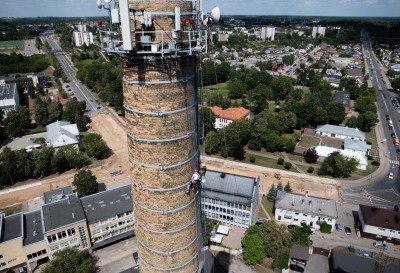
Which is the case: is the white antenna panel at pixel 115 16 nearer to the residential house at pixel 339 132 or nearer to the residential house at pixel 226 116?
the residential house at pixel 226 116

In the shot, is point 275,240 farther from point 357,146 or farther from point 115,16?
point 357,146

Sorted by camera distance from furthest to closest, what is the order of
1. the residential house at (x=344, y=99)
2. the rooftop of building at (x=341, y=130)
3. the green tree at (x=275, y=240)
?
1. the residential house at (x=344, y=99)
2. the rooftop of building at (x=341, y=130)
3. the green tree at (x=275, y=240)

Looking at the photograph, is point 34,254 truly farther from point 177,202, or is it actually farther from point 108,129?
point 108,129

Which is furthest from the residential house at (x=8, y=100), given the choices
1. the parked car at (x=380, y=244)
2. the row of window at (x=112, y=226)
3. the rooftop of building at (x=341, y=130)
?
the parked car at (x=380, y=244)

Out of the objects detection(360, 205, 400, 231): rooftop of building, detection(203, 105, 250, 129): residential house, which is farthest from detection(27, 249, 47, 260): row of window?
detection(203, 105, 250, 129): residential house

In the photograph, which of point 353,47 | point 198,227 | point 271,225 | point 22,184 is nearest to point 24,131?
point 22,184

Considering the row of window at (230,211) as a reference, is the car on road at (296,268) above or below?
below
